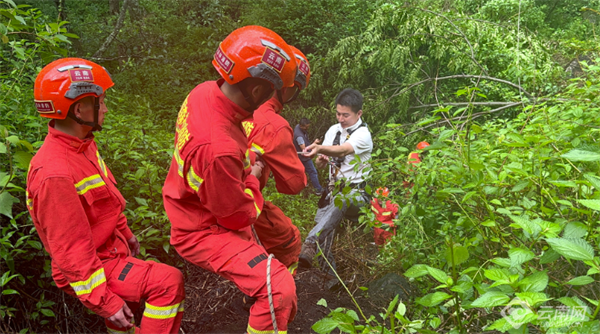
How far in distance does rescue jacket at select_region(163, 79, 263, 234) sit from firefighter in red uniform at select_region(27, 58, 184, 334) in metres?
0.39

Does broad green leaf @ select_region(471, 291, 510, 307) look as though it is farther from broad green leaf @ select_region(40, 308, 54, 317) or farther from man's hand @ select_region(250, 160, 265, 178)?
broad green leaf @ select_region(40, 308, 54, 317)

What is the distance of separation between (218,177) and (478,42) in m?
5.49

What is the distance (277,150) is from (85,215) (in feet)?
4.18

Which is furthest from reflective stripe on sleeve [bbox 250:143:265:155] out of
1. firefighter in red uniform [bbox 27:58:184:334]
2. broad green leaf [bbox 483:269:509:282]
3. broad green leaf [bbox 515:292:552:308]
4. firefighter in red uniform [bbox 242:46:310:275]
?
broad green leaf [bbox 515:292:552:308]

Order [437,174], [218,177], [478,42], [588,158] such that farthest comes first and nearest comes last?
[478,42]
[437,174]
[218,177]
[588,158]

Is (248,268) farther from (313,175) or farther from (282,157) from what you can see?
(313,175)

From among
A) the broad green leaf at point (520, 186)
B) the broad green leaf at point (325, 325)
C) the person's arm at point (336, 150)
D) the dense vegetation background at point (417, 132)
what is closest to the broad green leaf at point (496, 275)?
the dense vegetation background at point (417, 132)

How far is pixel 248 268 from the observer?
214 cm

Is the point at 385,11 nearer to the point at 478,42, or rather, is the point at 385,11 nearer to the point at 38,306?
the point at 478,42

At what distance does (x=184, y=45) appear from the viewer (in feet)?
32.3

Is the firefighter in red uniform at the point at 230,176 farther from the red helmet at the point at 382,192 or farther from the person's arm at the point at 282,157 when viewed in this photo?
the red helmet at the point at 382,192

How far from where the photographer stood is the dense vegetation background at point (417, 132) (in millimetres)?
1470

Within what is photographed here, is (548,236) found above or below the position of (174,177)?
above

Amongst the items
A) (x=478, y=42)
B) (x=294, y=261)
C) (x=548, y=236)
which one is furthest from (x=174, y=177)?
(x=478, y=42)
